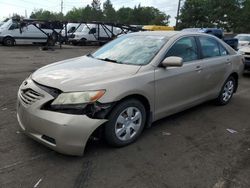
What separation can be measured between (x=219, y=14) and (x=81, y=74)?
50.3m

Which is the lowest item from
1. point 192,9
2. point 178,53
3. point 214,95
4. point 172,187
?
point 172,187

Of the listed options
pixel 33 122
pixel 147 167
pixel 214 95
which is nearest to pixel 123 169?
pixel 147 167

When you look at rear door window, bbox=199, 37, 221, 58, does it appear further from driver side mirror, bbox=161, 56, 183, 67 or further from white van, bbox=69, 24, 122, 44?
white van, bbox=69, 24, 122, 44

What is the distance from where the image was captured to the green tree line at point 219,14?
4809 centimetres

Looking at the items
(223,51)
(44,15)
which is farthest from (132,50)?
(44,15)

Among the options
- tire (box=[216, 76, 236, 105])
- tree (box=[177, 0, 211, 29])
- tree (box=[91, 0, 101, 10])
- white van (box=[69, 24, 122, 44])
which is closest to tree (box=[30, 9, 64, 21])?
tree (box=[91, 0, 101, 10])

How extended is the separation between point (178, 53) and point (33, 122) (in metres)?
2.56

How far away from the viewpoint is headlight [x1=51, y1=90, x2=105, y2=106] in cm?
356

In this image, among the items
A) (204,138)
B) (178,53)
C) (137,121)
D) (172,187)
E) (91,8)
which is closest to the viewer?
(172,187)

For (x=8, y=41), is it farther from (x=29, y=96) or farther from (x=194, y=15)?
(x=194, y=15)

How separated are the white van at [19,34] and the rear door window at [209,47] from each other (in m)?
17.9

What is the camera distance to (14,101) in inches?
243

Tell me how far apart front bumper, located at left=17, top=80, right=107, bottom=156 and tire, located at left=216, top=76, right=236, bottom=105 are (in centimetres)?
342

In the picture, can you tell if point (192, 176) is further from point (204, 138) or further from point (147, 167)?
point (204, 138)
